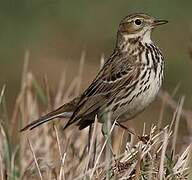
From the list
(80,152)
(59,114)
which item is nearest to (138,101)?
(80,152)

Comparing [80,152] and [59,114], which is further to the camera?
[59,114]

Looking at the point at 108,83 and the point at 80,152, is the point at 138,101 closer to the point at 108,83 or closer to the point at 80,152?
the point at 108,83

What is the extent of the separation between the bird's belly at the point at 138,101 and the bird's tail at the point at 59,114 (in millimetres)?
498

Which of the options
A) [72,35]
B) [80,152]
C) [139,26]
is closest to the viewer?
[80,152]

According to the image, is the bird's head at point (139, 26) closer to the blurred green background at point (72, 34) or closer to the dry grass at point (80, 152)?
the dry grass at point (80, 152)

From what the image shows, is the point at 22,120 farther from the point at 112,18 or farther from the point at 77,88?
the point at 112,18

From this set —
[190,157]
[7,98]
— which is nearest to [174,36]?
[7,98]

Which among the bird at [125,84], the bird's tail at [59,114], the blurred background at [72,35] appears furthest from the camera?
the blurred background at [72,35]

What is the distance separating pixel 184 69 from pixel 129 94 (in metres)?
6.75

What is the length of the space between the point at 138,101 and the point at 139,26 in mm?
838

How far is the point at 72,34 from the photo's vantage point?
1798 centimetres

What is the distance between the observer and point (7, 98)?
14328 millimetres

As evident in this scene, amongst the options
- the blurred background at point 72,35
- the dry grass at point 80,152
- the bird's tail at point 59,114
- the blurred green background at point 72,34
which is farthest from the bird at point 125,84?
the blurred green background at point 72,34

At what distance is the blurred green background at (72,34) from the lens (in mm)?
15750
